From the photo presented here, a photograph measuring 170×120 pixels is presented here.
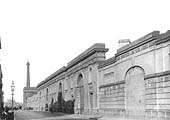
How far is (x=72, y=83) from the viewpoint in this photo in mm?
51125

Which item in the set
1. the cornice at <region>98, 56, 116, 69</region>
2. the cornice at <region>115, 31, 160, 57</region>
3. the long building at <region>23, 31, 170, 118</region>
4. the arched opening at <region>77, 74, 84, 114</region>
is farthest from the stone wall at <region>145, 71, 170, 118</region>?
the arched opening at <region>77, 74, 84, 114</region>

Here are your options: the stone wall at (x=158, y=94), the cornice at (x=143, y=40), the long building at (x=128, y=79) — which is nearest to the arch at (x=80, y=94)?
the long building at (x=128, y=79)

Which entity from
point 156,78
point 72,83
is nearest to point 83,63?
point 72,83

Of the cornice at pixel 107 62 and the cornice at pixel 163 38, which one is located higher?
the cornice at pixel 163 38

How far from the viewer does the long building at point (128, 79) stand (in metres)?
21.9

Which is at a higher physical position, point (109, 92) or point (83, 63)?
point (83, 63)

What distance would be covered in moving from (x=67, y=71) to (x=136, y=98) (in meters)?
31.1

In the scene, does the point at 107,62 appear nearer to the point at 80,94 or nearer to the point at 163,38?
the point at 163,38

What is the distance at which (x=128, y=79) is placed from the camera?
27891 millimetres

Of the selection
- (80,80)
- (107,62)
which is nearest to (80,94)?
(80,80)

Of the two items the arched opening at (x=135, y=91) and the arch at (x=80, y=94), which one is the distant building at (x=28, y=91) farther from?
the arched opening at (x=135, y=91)

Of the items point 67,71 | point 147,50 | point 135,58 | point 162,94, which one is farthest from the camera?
point 67,71

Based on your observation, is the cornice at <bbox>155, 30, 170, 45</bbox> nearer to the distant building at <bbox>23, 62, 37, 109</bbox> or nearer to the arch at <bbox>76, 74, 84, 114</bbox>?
the arch at <bbox>76, 74, 84, 114</bbox>

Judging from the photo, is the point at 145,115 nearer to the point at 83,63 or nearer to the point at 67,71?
the point at 83,63
